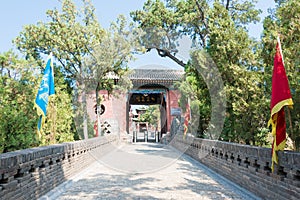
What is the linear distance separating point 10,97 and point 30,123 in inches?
32.8

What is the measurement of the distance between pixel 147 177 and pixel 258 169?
8.65 ft

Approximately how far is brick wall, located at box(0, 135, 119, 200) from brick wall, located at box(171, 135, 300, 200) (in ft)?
10.5

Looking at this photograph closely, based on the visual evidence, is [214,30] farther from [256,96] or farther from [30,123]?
[30,123]

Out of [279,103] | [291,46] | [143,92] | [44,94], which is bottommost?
[279,103]

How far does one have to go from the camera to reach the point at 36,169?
13.0ft

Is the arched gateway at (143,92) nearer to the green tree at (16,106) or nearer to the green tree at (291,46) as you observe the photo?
the green tree at (16,106)

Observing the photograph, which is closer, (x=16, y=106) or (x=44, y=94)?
(x=44, y=94)

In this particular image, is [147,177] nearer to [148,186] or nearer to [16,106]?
[148,186]

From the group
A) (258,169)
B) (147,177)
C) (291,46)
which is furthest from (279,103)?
(147,177)

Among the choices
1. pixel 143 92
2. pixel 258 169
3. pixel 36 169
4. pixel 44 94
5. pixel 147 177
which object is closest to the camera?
pixel 36 169

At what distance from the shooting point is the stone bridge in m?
3.33

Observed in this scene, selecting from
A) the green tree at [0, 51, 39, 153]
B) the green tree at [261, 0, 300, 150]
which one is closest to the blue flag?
the green tree at [0, 51, 39, 153]

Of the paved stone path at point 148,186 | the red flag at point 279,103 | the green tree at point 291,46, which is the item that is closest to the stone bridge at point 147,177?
the paved stone path at point 148,186

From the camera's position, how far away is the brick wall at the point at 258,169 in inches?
128
